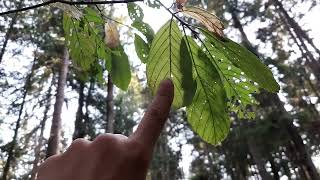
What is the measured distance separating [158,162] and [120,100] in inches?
343

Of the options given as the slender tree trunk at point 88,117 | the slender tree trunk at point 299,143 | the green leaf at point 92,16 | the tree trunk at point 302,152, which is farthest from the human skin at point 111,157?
the slender tree trunk at point 88,117

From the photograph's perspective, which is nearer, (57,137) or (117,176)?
(117,176)

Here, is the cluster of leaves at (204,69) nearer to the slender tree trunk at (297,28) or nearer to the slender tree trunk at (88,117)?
the slender tree trunk at (297,28)

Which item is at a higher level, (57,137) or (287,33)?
(287,33)

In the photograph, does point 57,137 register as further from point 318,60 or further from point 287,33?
point 287,33

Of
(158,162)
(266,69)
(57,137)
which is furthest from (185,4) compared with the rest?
(158,162)

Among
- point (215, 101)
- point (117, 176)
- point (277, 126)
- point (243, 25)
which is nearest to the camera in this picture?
point (117, 176)

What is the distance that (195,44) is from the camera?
81 cm

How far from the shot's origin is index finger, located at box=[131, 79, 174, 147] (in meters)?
0.64

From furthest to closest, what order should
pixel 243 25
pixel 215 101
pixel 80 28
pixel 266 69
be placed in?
pixel 243 25
pixel 80 28
pixel 215 101
pixel 266 69

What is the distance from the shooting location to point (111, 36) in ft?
3.46

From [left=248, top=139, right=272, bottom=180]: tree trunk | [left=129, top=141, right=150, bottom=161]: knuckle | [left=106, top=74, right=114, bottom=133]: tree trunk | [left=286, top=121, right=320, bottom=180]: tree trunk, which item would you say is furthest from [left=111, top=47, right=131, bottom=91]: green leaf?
[left=248, top=139, right=272, bottom=180]: tree trunk

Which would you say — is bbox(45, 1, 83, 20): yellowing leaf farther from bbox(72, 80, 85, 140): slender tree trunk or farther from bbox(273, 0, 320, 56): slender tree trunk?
bbox(72, 80, 85, 140): slender tree trunk

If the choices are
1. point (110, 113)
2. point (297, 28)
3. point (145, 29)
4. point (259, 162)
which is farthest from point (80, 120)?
point (145, 29)
